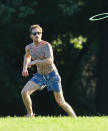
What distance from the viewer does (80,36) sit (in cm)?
2661

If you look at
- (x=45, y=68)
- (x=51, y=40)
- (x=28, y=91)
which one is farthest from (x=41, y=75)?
(x=51, y=40)

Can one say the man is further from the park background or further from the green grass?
the park background

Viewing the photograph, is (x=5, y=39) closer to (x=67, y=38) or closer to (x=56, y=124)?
(x=67, y=38)

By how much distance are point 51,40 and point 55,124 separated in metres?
15.3

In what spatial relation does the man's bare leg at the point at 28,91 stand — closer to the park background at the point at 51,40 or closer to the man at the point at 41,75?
the man at the point at 41,75

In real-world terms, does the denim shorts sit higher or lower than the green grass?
higher

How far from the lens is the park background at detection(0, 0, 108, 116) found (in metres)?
23.1

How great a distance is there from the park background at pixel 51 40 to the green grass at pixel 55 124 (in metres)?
10.8

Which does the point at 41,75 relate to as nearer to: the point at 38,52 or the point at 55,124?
the point at 38,52

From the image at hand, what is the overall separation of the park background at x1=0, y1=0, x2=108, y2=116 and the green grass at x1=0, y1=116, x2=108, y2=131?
10848mm

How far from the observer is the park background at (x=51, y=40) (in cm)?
2311

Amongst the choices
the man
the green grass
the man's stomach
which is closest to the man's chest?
the man

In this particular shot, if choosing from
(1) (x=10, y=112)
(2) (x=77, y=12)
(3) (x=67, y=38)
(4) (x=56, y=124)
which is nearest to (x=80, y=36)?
(3) (x=67, y=38)

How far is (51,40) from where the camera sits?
26.0m
